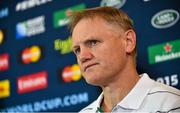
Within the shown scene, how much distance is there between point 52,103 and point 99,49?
107 centimetres

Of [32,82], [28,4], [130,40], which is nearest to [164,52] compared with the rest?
[130,40]

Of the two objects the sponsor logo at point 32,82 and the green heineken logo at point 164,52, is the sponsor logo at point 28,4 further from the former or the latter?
the green heineken logo at point 164,52

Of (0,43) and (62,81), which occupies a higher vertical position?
(0,43)

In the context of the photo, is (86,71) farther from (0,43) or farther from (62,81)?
(0,43)

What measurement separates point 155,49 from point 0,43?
114 cm

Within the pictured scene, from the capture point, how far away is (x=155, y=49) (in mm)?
1858

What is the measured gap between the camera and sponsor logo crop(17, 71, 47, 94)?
233cm

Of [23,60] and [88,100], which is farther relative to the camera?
[23,60]

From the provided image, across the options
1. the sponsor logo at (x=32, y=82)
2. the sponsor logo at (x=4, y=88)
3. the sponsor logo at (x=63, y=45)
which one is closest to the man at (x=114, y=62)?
the sponsor logo at (x=63, y=45)

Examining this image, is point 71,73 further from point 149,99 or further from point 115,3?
point 149,99

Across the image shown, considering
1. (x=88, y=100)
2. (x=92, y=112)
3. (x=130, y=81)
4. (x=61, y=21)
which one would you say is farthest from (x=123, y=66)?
(x=61, y=21)

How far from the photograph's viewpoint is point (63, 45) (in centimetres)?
224

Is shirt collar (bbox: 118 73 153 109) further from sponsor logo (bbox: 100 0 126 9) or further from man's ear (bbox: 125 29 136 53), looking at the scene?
sponsor logo (bbox: 100 0 126 9)

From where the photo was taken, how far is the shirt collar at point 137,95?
126cm
